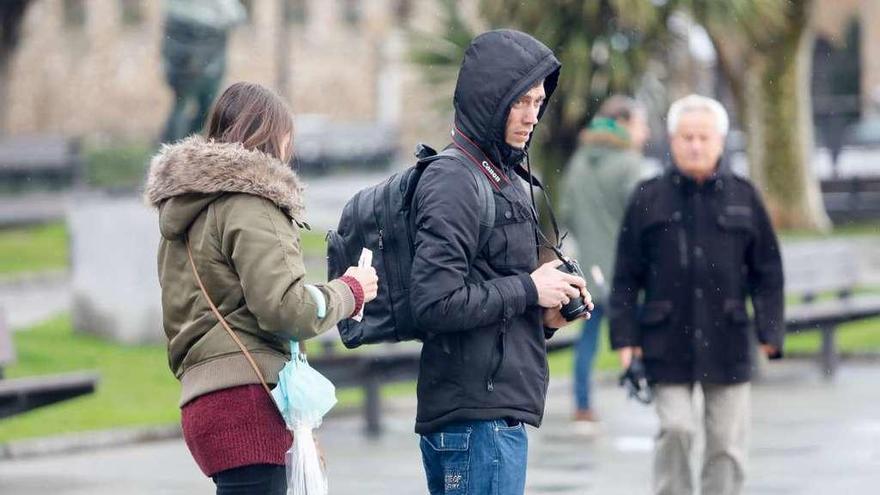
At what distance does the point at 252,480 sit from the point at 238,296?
1.54 ft

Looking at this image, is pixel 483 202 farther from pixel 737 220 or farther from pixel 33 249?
pixel 33 249

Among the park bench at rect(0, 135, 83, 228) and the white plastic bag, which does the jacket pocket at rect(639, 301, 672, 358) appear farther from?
the park bench at rect(0, 135, 83, 228)

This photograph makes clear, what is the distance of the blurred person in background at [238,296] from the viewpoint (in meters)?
4.86

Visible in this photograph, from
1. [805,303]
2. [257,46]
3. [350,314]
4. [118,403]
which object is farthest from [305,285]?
[257,46]

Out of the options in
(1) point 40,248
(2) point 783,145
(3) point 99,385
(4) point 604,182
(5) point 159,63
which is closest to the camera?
(3) point 99,385

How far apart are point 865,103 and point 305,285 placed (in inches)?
1768

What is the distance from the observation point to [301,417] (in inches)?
195

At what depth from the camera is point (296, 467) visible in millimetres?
4980

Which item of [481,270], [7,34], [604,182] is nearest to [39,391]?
[604,182]

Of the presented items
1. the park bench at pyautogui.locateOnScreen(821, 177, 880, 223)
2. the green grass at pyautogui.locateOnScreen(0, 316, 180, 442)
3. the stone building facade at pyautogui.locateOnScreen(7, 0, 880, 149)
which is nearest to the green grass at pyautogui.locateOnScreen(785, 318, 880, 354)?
the green grass at pyautogui.locateOnScreen(0, 316, 180, 442)

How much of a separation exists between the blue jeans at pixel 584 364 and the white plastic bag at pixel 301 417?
5927mm

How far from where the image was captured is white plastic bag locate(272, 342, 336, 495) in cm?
494

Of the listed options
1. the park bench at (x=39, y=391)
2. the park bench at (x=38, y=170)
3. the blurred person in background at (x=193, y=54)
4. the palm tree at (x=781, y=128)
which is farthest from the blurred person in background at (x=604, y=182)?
the park bench at (x=38, y=170)

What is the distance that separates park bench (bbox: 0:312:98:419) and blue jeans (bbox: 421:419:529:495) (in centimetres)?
440
